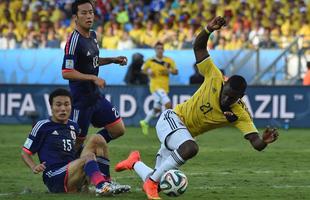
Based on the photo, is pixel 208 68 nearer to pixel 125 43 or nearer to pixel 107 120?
pixel 107 120

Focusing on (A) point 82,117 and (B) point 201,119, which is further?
(A) point 82,117

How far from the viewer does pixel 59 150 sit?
34.9 feet

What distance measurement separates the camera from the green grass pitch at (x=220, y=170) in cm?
1100

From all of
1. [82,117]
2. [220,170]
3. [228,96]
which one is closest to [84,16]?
[82,117]

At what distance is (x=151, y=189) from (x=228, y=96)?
4.42ft

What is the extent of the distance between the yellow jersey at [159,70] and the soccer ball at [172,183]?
12408 mm

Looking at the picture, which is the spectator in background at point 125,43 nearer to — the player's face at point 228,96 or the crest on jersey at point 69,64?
the crest on jersey at point 69,64

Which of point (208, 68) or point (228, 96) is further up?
point (208, 68)

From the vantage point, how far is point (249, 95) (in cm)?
2392

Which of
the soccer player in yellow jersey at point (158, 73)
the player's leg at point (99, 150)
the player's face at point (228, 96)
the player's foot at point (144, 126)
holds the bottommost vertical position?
the player's foot at point (144, 126)

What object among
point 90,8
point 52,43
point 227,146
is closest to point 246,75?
point 52,43

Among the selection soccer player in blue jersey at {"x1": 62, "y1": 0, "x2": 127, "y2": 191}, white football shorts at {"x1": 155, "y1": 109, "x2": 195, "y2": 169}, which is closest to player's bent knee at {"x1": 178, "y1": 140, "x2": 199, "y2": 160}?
white football shorts at {"x1": 155, "y1": 109, "x2": 195, "y2": 169}

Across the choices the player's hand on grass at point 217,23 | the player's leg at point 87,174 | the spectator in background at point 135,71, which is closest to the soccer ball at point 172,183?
the player's leg at point 87,174

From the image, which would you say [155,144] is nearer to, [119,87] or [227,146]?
[227,146]
